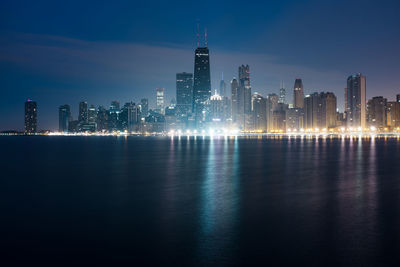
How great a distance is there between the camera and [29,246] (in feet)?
51.3

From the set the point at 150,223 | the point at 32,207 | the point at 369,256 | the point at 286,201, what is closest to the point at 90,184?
the point at 32,207

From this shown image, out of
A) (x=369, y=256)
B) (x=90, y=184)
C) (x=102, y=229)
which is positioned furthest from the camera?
(x=90, y=184)

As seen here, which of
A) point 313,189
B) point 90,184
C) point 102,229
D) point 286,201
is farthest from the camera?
point 90,184

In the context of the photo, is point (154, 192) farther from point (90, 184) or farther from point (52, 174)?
point (52, 174)

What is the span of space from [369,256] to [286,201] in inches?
442

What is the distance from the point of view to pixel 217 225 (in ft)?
63.4

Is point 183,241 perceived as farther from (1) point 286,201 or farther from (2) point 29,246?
(1) point 286,201

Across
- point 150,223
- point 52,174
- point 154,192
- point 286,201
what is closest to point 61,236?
point 150,223

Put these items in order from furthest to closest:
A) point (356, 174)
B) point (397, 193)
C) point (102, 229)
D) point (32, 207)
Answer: point (356, 174)
point (397, 193)
point (32, 207)
point (102, 229)

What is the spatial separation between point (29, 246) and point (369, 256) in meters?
14.1

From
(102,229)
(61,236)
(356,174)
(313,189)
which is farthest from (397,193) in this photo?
(61,236)

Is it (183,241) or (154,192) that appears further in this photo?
(154,192)

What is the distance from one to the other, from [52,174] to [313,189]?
29.4 m

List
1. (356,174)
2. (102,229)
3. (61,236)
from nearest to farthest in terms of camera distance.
→ (61,236)
(102,229)
(356,174)
